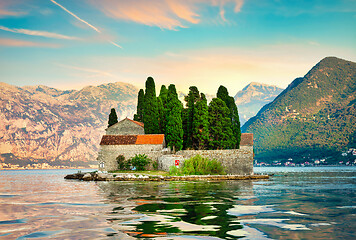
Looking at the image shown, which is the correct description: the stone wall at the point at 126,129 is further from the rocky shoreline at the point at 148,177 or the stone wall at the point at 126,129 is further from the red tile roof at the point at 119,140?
the rocky shoreline at the point at 148,177

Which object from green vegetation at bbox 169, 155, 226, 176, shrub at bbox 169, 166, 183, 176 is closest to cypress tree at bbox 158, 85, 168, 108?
green vegetation at bbox 169, 155, 226, 176

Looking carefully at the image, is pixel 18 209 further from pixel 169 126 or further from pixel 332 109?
pixel 332 109

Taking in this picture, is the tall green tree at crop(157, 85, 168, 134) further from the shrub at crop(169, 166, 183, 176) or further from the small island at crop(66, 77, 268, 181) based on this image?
the shrub at crop(169, 166, 183, 176)

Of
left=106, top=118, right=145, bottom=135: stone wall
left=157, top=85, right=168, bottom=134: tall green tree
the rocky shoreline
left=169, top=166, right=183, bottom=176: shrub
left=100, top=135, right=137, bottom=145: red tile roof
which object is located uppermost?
left=157, top=85, right=168, bottom=134: tall green tree

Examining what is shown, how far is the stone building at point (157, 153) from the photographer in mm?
52531

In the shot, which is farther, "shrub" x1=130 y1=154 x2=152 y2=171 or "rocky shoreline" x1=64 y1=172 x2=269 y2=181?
"shrub" x1=130 y1=154 x2=152 y2=171

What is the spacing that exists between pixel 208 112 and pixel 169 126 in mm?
7441

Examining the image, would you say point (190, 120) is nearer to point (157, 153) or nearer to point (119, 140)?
point (157, 153)

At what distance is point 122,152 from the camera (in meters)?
55.4

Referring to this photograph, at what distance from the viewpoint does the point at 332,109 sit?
176 metres

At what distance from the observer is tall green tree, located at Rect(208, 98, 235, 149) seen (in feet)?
189

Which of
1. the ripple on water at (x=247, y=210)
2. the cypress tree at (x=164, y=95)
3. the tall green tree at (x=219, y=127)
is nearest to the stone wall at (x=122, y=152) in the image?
the tall green tree at (x=219, y=127)

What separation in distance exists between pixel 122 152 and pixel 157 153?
5348mm

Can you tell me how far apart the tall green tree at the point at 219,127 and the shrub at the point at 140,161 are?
1025 centimetres
